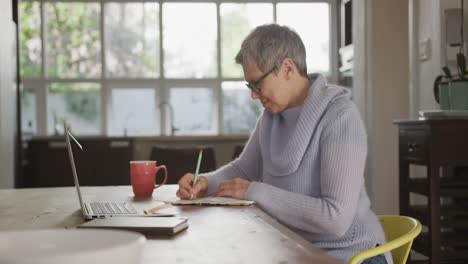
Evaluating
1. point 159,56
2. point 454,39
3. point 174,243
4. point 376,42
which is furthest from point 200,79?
point 174,243

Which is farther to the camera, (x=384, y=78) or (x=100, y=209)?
(x=384, y=78)

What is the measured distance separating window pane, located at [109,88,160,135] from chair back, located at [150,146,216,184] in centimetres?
314

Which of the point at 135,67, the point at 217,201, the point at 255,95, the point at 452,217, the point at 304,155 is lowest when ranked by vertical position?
the point at 452,217

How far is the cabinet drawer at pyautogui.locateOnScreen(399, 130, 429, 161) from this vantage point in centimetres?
315

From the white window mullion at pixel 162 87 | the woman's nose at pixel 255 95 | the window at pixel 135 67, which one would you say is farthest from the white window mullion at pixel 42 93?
the woman's nose at pixel 255 95

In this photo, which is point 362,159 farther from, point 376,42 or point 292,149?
point 376,42

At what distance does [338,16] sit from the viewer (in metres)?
7.49

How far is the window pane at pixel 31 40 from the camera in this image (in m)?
7.21

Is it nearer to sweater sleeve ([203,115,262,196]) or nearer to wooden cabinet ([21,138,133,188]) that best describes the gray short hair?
sweater sleeve ([203,115,262,196])

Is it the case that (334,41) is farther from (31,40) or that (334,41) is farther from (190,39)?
(31,40)

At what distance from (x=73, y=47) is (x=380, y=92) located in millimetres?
3544

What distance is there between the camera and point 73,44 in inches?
287

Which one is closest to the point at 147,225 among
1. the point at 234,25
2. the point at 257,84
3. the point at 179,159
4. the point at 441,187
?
the point at 257,84

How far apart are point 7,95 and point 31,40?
113 inches
